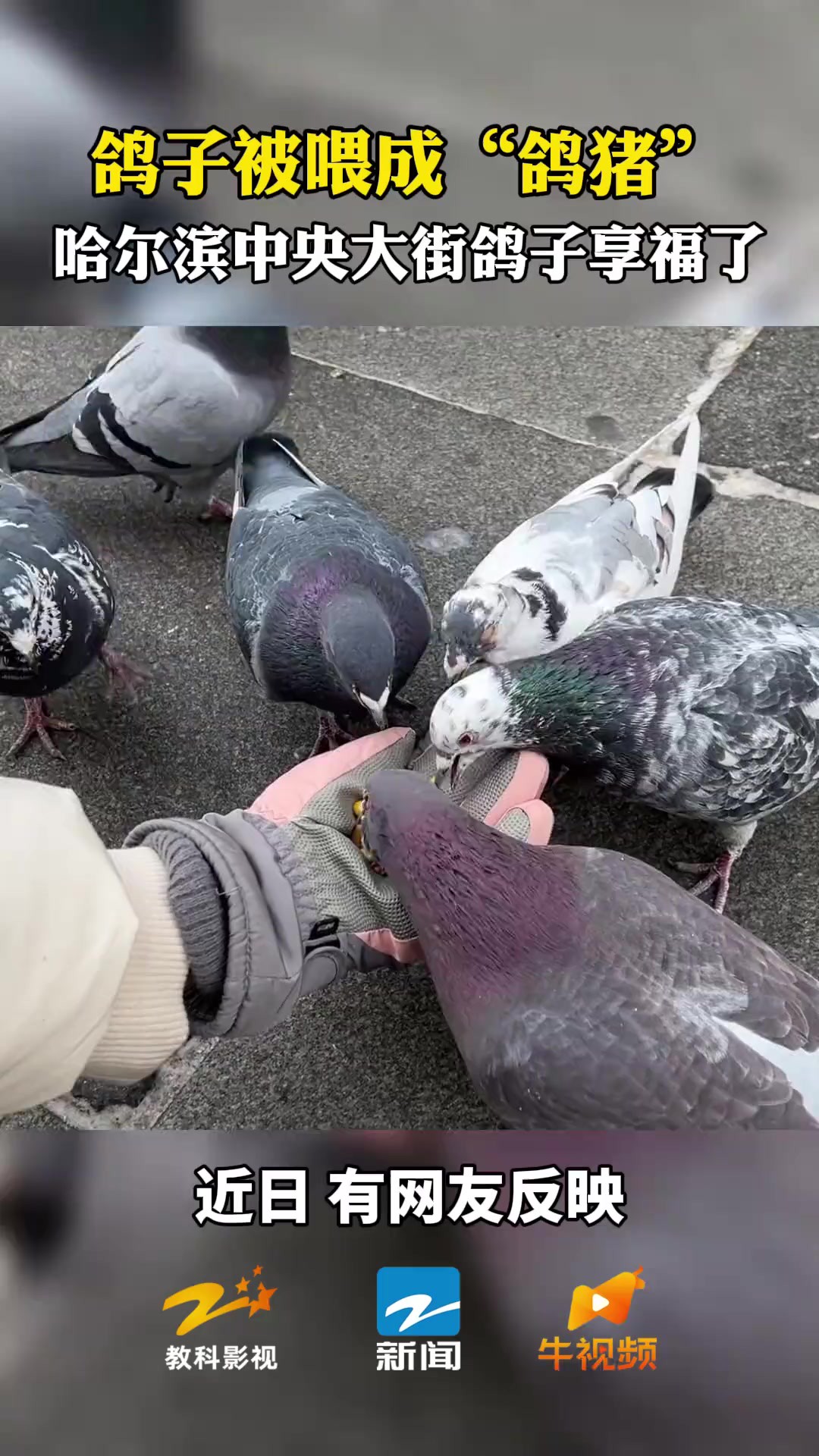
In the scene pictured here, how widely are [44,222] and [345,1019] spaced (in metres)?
1.80

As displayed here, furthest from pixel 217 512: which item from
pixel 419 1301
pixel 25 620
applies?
pixel 419 1301

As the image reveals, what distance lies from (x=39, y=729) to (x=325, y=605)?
38.3 inches

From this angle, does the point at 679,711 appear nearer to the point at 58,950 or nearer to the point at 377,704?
Answer: the point at 377,704

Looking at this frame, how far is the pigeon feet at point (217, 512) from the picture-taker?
11.3 ft

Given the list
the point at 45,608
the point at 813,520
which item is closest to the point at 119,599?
the point at 45,608

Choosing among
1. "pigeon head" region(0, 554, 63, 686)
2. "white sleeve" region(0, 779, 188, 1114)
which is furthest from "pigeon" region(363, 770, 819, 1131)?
"pigeon head" region(0, 554, 63, 686)

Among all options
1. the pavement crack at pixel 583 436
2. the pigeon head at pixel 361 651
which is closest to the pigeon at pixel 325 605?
the pigeon head at pixel 361 651

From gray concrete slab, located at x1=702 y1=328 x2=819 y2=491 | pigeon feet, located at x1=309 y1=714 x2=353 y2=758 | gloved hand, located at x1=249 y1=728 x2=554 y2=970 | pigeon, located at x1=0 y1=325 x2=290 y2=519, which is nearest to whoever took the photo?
gloved hand, located at x1=249 y1=728 x2=554 y2=970

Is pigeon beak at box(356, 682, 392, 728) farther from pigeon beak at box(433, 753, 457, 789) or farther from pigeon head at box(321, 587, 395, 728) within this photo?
pigeon beak at box(433, 753, 457, 789)

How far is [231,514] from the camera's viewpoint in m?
3.43

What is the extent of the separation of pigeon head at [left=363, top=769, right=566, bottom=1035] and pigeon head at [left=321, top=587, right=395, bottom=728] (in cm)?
44

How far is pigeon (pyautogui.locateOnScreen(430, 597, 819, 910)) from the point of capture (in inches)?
90.0

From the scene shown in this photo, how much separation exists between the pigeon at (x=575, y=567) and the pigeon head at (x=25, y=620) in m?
1.00

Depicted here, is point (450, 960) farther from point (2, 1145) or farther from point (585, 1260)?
point (2, 1145)
